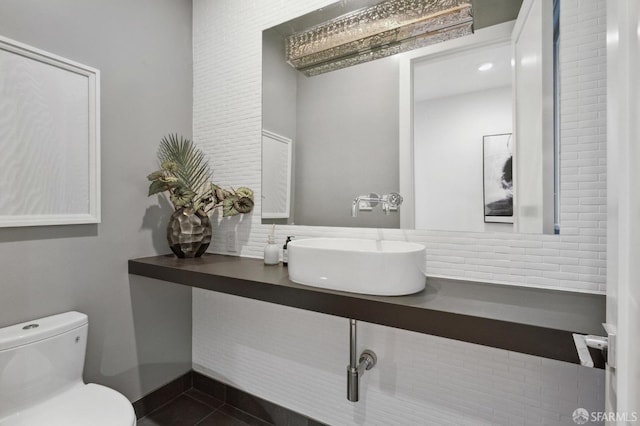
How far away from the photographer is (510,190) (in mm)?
1229

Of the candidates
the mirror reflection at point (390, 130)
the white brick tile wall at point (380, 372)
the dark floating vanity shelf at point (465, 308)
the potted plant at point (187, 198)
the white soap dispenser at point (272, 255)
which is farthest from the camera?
the potted plant at point (187, 198)

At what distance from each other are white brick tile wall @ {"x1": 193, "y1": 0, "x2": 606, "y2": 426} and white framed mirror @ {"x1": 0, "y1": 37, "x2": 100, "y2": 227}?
25.2 inches

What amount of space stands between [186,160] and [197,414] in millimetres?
1441

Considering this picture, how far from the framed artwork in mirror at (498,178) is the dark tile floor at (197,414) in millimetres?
1607

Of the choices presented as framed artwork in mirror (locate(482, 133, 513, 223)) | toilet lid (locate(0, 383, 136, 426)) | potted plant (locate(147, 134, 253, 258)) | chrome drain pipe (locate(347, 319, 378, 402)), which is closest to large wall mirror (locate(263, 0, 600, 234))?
framed artwork in mirror (locate(482, 133, 513, 223))

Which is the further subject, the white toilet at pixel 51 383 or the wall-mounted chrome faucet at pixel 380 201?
the wall-mounted chrome faucet at pixel 380 201

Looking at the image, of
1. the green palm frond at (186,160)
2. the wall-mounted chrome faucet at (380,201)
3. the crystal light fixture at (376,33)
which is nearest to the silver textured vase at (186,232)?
the green palm frond at (186,160)

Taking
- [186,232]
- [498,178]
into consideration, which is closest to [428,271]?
[498,178]

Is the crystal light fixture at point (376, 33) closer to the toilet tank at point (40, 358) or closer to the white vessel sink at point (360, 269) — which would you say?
the white vessel sink at point (360, 269)

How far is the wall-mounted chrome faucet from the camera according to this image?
1.44 metres

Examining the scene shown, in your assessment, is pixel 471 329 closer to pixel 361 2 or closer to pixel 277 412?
pixel 277 412

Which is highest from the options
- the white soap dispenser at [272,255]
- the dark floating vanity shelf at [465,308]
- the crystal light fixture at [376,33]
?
the crystal light fixture at [376,33]

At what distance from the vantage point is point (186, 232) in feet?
5.54

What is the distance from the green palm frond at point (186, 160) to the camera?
1757 mm
